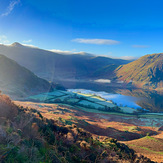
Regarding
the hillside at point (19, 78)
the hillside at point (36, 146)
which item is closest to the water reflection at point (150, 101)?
the hillside at point (19, 78)

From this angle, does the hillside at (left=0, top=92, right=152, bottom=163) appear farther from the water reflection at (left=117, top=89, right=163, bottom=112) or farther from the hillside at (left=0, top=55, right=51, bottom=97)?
the water reflection at (left=117, top=89, right=163, bottom=112)

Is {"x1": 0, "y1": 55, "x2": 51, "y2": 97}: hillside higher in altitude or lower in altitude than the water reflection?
higher

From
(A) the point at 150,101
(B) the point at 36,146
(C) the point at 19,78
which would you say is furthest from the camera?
(A) the point at 150,101

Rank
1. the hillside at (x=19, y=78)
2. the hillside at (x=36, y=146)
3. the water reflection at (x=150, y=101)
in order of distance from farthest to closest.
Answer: the water reflection at (x=150, y=101) < the hillside at (x=19, y=78) < the hillside at (x=36, y=146)

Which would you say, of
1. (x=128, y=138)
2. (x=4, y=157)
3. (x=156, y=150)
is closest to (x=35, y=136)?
(x=4, y=157)

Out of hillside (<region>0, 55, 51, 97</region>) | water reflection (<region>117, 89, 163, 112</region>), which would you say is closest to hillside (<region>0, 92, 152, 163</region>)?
hillside (<region>0, 55, 51, 97</region>)

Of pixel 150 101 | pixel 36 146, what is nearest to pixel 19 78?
pixel 36 146

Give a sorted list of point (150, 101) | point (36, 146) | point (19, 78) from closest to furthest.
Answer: point (36, 146), point (19, 78), point (150, 101)

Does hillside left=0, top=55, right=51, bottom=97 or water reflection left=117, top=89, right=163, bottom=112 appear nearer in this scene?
hillside left=0, top=55, right=51, bottom=97

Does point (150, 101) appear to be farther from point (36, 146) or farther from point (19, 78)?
point (36, 146)

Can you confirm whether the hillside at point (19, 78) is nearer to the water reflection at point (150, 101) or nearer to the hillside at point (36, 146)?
the water reflection at point (150, 101)

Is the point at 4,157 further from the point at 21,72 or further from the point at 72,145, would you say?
the point at 21,72
